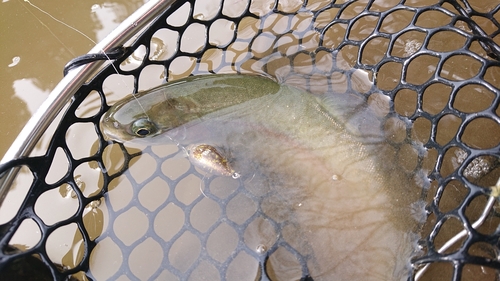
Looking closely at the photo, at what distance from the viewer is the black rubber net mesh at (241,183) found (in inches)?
57.7

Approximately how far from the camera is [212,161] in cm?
184

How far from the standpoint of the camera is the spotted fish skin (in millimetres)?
1838

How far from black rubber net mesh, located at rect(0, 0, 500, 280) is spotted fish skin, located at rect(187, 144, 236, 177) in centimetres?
5

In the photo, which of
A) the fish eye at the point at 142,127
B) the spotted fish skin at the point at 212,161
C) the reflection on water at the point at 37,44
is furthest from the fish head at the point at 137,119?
the reflection on water at the point at 37,44

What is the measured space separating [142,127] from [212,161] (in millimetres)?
363

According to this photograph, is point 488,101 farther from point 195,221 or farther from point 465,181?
point 195,221

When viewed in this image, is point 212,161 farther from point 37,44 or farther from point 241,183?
point 37,44

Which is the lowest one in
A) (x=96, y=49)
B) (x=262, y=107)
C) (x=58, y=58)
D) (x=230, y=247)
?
(x=230, y=247)

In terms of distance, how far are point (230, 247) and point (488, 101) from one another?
57.6 inches

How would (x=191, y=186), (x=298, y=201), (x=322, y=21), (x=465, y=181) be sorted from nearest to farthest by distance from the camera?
(x=465, y=181) < (x=298, y=201) < (x=191, y=186) < (x=322, y=21)

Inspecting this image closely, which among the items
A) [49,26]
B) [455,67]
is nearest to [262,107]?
[455,67]

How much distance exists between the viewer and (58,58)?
2.38 m

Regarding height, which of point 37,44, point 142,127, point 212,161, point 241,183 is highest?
point 37,44

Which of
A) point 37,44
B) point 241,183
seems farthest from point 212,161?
point 37,44
